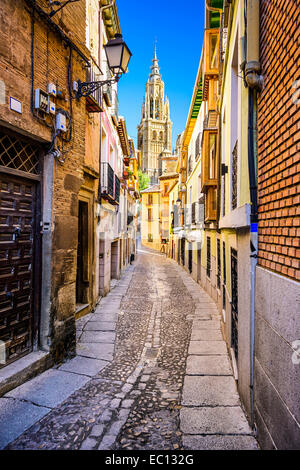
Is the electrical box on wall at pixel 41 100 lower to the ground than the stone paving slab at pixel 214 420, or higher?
higher

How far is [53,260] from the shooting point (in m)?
4.92

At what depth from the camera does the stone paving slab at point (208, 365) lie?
510 cm

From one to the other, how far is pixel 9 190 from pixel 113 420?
324 centimetres

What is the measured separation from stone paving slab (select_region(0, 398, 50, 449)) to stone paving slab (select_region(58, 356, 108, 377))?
1169 millimetres

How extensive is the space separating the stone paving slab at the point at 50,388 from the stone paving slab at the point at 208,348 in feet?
7.60

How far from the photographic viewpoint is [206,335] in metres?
7.00

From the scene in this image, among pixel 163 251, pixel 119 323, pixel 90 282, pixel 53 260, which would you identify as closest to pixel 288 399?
pixel 53 260

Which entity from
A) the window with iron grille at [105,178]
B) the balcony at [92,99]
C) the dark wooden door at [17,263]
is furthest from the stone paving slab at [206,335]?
the balcony at [92,99]

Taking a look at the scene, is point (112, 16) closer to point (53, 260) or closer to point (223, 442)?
point (53, 260)

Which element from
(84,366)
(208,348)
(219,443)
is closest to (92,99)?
(84,366)

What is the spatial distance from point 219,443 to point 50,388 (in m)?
2.35

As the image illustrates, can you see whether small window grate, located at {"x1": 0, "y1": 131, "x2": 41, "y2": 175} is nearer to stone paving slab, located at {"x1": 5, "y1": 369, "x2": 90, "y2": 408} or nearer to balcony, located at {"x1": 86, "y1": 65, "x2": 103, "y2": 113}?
balcony, located at {"x1": 86, "y1": 65, "x2": 103, "y2": 113}

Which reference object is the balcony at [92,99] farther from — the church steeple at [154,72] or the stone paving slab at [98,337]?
the church steeple at [154,72]

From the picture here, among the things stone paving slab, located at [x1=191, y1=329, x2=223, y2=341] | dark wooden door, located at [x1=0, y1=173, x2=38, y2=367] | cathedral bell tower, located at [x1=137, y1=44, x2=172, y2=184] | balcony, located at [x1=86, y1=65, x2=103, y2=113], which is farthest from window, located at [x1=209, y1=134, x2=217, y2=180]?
cathedral bell tower, located at [x1=137, y1=44, x2=172, y2=184]
